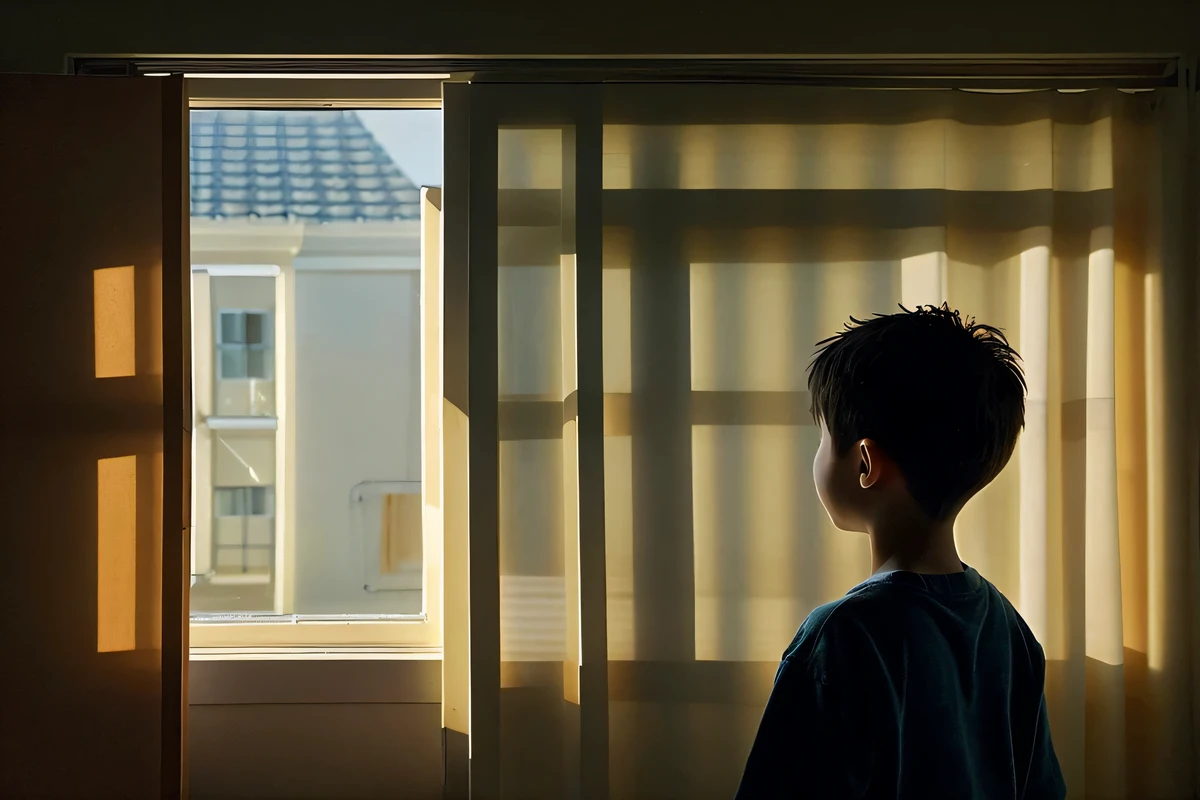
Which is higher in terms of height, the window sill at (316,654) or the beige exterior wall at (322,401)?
the beige exterior wall at (322,401)

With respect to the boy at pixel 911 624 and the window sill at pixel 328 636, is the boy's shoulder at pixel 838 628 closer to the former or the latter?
the boy at pixel 911 624

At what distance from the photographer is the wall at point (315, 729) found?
1.79 meters

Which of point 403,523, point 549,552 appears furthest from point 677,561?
point 403,523

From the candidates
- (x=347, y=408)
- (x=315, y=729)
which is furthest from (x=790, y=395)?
(x=315, y=729)

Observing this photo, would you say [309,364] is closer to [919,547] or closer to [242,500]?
[242,500]

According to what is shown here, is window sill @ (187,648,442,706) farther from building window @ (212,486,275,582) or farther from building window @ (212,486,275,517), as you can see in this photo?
building window @ (212,486,275,517)

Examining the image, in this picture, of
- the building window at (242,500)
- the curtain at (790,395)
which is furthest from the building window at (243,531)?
the curtain at (790,395)

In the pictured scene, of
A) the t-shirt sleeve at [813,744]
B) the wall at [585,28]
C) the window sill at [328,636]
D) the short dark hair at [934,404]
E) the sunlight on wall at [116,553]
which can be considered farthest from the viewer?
the window sill at [328,636]

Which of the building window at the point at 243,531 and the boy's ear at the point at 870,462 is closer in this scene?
the boy's ear at the point at 870,462

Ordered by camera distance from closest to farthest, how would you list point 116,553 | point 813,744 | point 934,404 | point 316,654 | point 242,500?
point 813,744, point 934,404, point 116,553, point 316,654, point 242,500

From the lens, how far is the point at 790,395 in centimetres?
173

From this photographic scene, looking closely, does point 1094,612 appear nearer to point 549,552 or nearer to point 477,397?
point 549,552

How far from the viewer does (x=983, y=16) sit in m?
1.79

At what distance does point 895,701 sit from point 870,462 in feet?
0.84
